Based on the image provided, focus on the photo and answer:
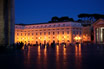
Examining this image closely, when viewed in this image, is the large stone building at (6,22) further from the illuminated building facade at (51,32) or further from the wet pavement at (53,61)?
the illuminated building facade at (51,32)

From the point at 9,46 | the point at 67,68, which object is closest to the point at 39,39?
the point at 9,46

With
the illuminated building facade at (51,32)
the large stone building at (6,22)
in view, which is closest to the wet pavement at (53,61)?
the large stone building at (6,22)

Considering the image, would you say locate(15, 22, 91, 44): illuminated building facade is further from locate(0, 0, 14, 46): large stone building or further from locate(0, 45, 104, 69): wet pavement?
locate(0, 45, 104, 69): wet pavement

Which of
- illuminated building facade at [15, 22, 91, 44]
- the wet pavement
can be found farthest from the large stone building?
illuminated building facade at [15, 22, 91, 44]

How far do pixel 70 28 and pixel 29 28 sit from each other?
26964 mm

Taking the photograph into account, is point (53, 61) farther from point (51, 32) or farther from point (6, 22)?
point (51, 32)

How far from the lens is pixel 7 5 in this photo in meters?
29.6

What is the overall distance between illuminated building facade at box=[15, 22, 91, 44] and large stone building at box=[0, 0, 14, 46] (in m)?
53.7

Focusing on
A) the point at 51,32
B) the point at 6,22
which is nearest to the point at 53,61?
the point at 6,22

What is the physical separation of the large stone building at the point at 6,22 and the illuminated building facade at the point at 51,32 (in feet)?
176

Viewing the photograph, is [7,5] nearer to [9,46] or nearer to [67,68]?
[9,46]

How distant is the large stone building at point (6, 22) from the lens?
95.6 ft

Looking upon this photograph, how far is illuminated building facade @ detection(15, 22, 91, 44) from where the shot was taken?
272 ft

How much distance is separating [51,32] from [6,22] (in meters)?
60.1
